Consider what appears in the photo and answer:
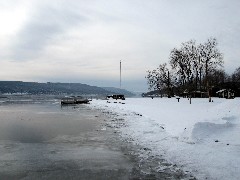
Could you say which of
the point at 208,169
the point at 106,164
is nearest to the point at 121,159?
the point at 106,164

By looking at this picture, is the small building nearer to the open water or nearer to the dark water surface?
the dark water surface

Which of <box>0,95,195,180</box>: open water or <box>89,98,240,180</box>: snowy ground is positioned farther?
<box>89,98,240,180</box>: snowy ground

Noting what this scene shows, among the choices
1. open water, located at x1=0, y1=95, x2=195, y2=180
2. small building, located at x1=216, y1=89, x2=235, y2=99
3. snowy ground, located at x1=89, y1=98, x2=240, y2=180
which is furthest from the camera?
small building, located at x1=216, y1=89, x2=235, y2=99

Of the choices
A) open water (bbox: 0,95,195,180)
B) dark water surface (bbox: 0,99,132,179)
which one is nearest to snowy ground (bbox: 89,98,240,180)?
open water (bbox: 0,95,195,180)

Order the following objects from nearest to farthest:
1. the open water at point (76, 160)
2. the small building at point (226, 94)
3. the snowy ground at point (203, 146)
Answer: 1. the open water at point (76, 160)
2. the snowy ground at point (203, 146)
3. the small building at point (226, 94)

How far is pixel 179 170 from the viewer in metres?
9.45

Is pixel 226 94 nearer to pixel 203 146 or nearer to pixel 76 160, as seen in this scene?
pixel 203 146

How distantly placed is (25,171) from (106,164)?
8.82ft

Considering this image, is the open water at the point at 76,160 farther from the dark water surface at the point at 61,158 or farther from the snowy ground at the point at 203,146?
the snowy ground at the point at 203,146

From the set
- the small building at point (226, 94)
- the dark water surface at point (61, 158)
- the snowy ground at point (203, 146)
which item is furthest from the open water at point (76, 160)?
the small building at point (226, 94)

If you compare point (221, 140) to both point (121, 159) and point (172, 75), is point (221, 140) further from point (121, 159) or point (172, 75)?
point (172, 75)

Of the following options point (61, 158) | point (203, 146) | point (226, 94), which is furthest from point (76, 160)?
point (226, 94)

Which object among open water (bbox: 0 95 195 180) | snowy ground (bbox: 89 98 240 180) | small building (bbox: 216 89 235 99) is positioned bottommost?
open water (bbox: 0 95 195 180)

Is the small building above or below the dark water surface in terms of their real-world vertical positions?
above
